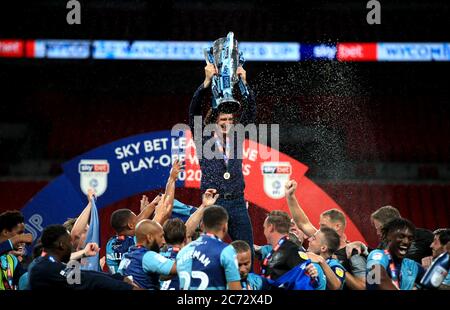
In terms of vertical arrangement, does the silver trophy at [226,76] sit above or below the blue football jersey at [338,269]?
above

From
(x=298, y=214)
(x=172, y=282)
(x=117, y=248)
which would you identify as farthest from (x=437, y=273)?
(x=117, y=248)

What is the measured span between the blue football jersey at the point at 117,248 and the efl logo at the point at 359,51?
8202 mm

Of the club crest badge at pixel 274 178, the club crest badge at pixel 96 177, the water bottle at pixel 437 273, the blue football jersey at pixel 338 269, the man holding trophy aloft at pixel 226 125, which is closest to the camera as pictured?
the water bottle at pixel 437 273

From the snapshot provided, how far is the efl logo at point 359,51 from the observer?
13703mm

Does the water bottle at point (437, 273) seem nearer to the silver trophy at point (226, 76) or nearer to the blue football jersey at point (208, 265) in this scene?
the blue football jersey at point (208, 265)

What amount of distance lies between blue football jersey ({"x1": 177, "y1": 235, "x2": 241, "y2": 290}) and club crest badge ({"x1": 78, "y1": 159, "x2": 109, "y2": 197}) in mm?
6314

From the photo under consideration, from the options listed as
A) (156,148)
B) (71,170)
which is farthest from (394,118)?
(71,170)

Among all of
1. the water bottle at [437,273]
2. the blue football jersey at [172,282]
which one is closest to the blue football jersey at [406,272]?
the water bottle at [437,273]

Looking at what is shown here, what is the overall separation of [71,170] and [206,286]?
6.96 m

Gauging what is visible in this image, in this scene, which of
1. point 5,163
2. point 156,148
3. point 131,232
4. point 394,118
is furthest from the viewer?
point 394,118

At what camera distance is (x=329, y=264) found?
18.2ft

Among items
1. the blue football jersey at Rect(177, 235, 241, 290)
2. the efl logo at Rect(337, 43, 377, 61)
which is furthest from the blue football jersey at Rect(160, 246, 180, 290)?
the efl logo at Rect(337, 43, 377, 61)

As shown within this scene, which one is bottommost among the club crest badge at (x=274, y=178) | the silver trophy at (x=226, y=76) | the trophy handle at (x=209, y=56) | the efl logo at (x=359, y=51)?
the club crest badge at (x=274, y=178)
